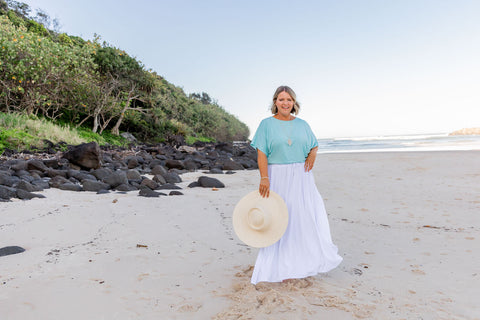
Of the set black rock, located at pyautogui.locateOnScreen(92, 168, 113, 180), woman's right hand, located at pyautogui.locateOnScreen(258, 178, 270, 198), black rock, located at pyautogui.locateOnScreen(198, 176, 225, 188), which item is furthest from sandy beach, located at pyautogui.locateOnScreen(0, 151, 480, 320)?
black rock, located at pyautogui.locateOnScreen(92, 168, 113, 180)

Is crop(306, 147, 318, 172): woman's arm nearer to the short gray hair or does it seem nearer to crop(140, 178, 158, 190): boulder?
the short gray hair

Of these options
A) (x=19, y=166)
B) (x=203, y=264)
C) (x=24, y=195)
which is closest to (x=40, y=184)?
(x=24, y=195)

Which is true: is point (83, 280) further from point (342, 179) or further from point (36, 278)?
point (342, 179)

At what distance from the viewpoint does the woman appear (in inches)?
118

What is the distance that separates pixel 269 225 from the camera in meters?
2.90

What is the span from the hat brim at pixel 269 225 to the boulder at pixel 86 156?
26.4ft

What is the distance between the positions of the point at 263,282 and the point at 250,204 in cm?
73

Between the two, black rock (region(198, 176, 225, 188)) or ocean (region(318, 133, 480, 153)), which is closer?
black rock (region(198, 176, 225, 188))

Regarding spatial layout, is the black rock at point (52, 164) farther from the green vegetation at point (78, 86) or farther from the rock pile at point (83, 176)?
the green vegetation at point (78, 86)

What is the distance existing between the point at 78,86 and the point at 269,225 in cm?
1859

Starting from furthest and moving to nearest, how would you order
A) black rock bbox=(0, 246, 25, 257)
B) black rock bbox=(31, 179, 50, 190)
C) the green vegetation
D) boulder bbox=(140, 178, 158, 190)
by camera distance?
the green vegetation → boulder bbox=(140, 178, 158, 190) → black rock bbox=(31, 179, 50, 190) → black rock bbox=(0, 246, 25, 257)

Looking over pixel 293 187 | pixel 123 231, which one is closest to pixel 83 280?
pixel 123 231

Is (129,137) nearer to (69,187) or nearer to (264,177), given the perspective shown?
(69,187)

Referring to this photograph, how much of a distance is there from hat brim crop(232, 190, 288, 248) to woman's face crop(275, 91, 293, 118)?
29.7 inches
